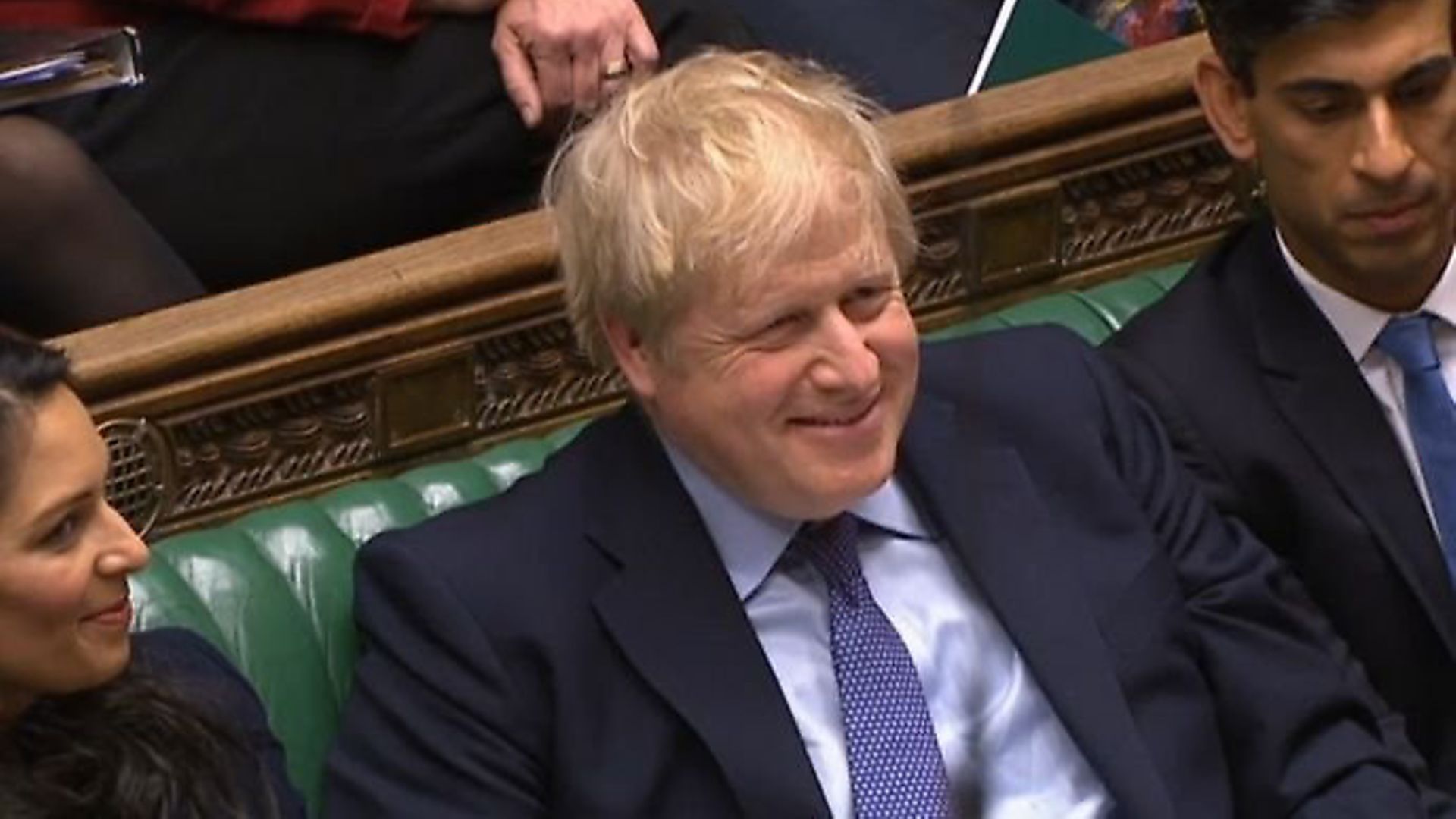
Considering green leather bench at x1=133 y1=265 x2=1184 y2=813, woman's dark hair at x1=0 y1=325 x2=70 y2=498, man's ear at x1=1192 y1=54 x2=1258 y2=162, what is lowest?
green leather bench at x1=133 y1=265 x2=1184 y2=813

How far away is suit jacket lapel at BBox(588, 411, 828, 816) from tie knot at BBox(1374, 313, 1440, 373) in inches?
21.6

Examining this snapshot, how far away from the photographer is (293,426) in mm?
2186

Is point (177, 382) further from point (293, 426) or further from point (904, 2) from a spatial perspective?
point (904, 2)

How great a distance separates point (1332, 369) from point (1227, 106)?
7.5 inches

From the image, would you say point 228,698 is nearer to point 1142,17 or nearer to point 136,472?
point 136,472

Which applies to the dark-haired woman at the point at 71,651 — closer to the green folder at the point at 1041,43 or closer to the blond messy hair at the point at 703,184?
the blond messy hair at the point at 703,184

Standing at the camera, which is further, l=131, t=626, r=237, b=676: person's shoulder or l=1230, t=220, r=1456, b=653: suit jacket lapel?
l=1230, t=220, r=1456, b=653: suit jacket lapel

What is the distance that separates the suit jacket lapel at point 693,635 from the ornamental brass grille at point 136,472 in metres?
0.30

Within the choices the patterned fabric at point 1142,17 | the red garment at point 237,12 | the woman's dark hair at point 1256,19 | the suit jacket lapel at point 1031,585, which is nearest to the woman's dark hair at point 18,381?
the suit jacket lapel at point 1031,585

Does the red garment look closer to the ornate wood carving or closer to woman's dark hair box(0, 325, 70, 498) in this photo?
the ornate wood carving

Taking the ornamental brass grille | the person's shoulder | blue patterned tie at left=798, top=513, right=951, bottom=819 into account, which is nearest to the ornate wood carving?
the ornamental brass grille

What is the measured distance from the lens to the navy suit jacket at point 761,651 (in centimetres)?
195

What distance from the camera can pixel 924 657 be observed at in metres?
2.03

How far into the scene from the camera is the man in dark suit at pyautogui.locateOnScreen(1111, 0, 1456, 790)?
221cm
